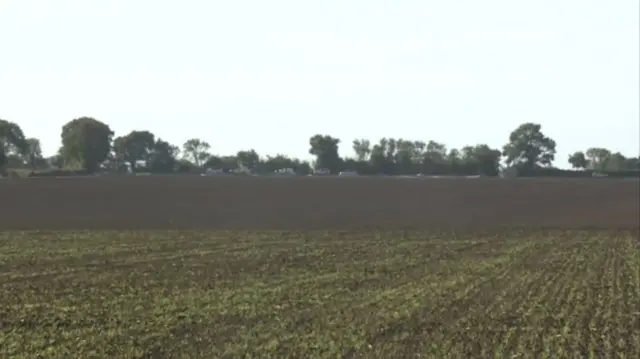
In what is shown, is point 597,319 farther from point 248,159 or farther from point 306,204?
point 248,159

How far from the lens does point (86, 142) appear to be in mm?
113562

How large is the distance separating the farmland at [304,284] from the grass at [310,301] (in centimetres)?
5

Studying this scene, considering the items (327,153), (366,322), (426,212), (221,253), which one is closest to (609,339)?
(366,322)

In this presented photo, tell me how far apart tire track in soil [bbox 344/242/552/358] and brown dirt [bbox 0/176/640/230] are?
2628 centimetres

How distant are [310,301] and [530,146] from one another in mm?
136442

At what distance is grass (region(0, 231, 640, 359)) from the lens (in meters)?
13.4

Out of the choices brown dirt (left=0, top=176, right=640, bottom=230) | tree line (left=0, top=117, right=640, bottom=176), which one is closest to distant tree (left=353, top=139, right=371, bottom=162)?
tree line (left=0, top=117, right=640, bottom=176)

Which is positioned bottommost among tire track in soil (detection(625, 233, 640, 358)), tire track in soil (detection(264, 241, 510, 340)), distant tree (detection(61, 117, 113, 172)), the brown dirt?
tire track in soil (detection(625, 233, 640, 358))

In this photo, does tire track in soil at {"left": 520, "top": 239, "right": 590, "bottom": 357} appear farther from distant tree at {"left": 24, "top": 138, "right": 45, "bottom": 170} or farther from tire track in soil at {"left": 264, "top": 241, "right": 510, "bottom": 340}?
distant tree at {"left": 24, "top": 138, "right": 45, "bottom": 170}

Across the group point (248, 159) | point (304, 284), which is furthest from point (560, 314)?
point (248, 159)

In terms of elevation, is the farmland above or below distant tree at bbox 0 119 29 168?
below

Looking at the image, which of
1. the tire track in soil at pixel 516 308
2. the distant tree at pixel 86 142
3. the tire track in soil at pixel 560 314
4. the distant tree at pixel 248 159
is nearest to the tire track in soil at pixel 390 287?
the tire track in soil at pixel 516 308

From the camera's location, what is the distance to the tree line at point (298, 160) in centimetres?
11256

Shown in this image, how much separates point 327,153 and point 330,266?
120198 millimetres
